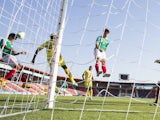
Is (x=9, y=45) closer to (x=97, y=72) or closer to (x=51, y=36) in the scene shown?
(x=51, y=36)

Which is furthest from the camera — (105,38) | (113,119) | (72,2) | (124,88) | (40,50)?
(124,88)

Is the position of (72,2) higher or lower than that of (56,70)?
higher

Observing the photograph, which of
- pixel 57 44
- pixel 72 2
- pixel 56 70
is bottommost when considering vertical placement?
pixel 56 70

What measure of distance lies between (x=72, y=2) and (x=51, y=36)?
751 millimetres

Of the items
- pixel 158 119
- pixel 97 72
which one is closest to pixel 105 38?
pixel 97 72

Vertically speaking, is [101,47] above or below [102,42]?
below

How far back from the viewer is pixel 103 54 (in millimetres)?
7375

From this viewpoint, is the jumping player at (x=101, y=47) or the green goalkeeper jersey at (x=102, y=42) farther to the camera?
the green goalkeeper jersey at (x=102, y=42)

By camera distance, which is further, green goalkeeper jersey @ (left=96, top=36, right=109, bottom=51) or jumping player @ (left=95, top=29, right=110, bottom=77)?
green goalkeeper jersey @ (left=96, top=36, right=109, bottom=51)

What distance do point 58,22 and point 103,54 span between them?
7.62 feet

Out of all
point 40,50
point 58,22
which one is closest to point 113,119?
point 58,22

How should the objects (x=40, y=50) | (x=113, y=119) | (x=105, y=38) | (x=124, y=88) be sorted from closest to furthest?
1. (x=113, y=119)
2. (x=40, y=50)
3. (x=105, y=38)
4. (x=124, y=88)

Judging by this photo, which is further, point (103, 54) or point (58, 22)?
point (103, 54)

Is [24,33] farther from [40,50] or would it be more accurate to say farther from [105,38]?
[105,38]
